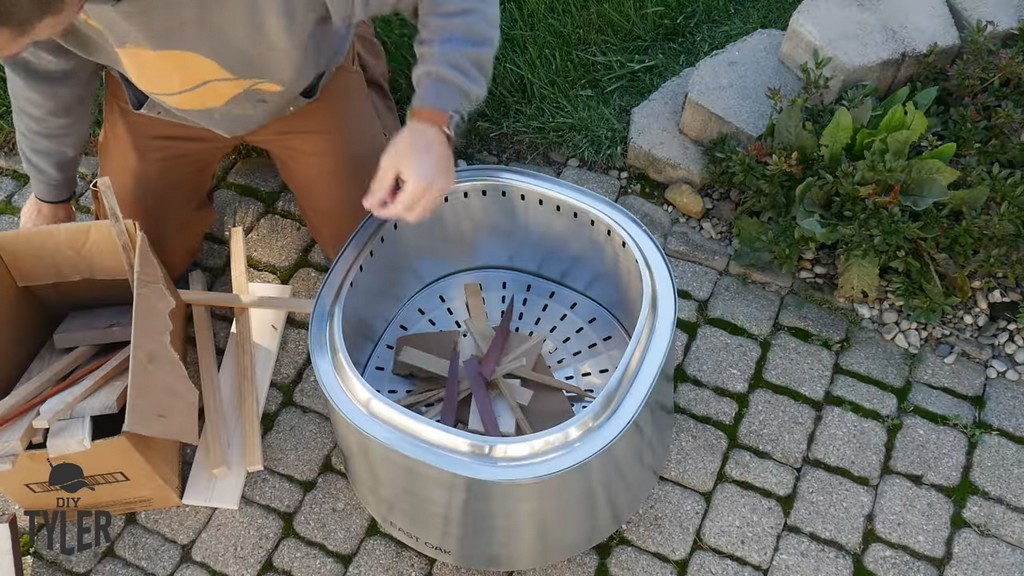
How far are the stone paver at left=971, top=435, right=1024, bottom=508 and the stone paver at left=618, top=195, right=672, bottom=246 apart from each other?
41.0 inches

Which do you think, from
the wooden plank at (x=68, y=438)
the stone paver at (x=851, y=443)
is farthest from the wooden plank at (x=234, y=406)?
the stone paver at (x=851, y=443)

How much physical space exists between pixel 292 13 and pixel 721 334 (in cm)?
144

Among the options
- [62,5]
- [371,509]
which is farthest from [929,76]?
[62,5]

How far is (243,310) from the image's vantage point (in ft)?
7.84

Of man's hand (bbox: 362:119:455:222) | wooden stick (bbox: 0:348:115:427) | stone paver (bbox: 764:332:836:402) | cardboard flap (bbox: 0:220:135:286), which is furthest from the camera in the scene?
stone paver (bbox: 764:332:836:402)

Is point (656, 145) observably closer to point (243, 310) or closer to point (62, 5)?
A: point (243, 310)

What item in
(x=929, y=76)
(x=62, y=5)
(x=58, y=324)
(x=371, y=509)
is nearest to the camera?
(x=62, y=5)

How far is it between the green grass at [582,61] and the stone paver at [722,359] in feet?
2.32

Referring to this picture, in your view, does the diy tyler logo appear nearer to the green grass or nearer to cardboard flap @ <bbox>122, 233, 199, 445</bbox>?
cardboard flap @ <bbox>122, 233, 199, 445</bbox>

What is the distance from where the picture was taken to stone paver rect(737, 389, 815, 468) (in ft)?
7.34

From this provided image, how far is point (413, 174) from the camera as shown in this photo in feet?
5.16

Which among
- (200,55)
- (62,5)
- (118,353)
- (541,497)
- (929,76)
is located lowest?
(118,353)

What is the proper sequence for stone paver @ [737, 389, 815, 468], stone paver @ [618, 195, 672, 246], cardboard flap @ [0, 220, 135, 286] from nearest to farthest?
1. cardboard flap @ [0, 220, 135, 286]
2. stone paver @ [737, 389, 815, 468]
3. stone paver @ [618, 195, 672, 246]

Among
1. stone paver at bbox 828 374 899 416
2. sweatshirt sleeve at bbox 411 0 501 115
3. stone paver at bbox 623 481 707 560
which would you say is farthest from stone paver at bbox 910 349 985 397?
sweatshirt sleeve at bbox 411 0 501 115
